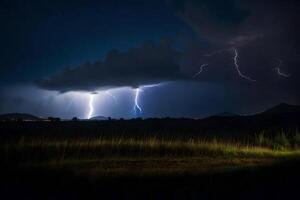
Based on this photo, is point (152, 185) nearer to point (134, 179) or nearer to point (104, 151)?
point (134, 179)

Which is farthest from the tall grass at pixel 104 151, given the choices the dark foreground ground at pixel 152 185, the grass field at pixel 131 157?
the dark foreground ground at pixel 152 185

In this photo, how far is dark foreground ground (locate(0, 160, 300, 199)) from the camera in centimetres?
761

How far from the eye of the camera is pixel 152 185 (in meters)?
8.56

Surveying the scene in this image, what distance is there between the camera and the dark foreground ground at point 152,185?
7.61 metres

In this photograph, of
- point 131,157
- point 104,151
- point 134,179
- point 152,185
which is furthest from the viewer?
point 104,151

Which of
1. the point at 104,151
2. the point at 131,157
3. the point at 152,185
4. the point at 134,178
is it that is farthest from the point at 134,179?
the point at 104,151

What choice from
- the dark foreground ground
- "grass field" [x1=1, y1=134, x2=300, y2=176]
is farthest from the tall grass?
the dark foreground ground

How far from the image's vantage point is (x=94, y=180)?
28.9 feet

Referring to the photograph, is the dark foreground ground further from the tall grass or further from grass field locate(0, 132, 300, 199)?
the tall grass

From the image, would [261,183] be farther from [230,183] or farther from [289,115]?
[289,115]

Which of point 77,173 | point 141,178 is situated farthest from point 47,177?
point 141,178

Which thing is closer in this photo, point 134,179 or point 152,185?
point 152,185

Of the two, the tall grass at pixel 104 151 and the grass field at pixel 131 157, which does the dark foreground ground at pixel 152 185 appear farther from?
the tall grass at pixel 104 151

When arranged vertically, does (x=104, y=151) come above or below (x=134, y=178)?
above
